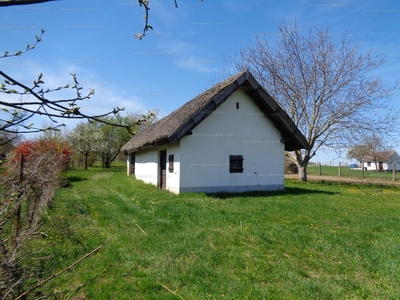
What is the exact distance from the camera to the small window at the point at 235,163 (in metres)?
12.0

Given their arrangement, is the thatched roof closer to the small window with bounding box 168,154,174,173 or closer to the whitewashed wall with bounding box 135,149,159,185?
the small window with bounding box 168,154,174,173

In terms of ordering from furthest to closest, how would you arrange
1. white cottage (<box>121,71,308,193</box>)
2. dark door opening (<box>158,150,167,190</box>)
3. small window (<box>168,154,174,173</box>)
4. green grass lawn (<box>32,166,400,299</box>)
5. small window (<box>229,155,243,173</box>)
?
dark door opening (<box>158,150,167,190</box>) < small window (<box>229,155,243,173</box>) < small window (<box>168,154,174,173</box>) < white cottage (<box>121,71,308,193</box>) < green grass lawn (<box>32,166,400,299</box>)

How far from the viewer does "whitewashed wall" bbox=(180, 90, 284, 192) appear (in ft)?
36.9

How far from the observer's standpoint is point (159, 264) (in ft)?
13.8

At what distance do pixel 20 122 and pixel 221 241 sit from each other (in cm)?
450

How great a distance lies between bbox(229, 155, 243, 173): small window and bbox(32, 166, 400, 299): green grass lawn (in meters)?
3.73

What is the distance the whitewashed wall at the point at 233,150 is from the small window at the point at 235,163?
0.47 ft

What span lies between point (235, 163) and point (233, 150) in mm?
582

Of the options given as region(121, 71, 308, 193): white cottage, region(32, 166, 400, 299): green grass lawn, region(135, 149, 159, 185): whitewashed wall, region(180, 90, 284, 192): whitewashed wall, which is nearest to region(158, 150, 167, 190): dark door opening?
region(121, 71, 308, 193): white cottage

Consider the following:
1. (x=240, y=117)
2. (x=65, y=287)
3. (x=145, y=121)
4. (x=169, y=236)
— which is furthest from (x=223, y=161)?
(x=145, y=121)

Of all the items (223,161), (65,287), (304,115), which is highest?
(304,115)

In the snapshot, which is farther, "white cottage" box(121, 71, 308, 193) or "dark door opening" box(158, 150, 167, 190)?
"dark door opening" box(158, 150, 167, 190)

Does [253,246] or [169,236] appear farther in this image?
[169,236]

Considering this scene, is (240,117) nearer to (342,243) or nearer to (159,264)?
(342,243)
